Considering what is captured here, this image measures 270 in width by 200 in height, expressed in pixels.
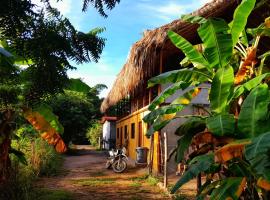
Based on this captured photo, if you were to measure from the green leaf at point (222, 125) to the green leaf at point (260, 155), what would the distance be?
0.67 metres


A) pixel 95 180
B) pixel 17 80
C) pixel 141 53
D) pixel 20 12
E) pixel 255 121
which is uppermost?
pixel 141 53

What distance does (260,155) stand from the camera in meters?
3.75

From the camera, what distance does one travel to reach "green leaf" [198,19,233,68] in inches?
211

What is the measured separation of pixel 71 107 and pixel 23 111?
1697 cm

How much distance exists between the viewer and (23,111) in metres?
8.33

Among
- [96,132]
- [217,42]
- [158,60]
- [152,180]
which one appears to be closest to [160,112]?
[217,42]

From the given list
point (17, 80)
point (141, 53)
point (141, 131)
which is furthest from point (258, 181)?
point (141, 131)

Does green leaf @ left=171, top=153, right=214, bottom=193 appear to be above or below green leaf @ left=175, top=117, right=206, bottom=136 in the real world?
below

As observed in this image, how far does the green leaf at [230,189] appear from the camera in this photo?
14.4 ft

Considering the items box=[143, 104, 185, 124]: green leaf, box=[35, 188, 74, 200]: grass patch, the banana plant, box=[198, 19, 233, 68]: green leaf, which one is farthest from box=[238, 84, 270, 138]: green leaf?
box=[35, 188, 74, 200]: grass patch

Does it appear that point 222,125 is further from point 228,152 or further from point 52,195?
point 52,195

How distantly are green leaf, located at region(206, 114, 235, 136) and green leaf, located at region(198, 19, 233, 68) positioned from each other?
1.03 meters

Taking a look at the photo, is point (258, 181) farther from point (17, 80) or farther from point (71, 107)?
point (71, 107)

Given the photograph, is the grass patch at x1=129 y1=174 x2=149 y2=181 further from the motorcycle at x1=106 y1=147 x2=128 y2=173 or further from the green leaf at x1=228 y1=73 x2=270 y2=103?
the green leaf at x1=228 y1=73 x2=270 y2=103
